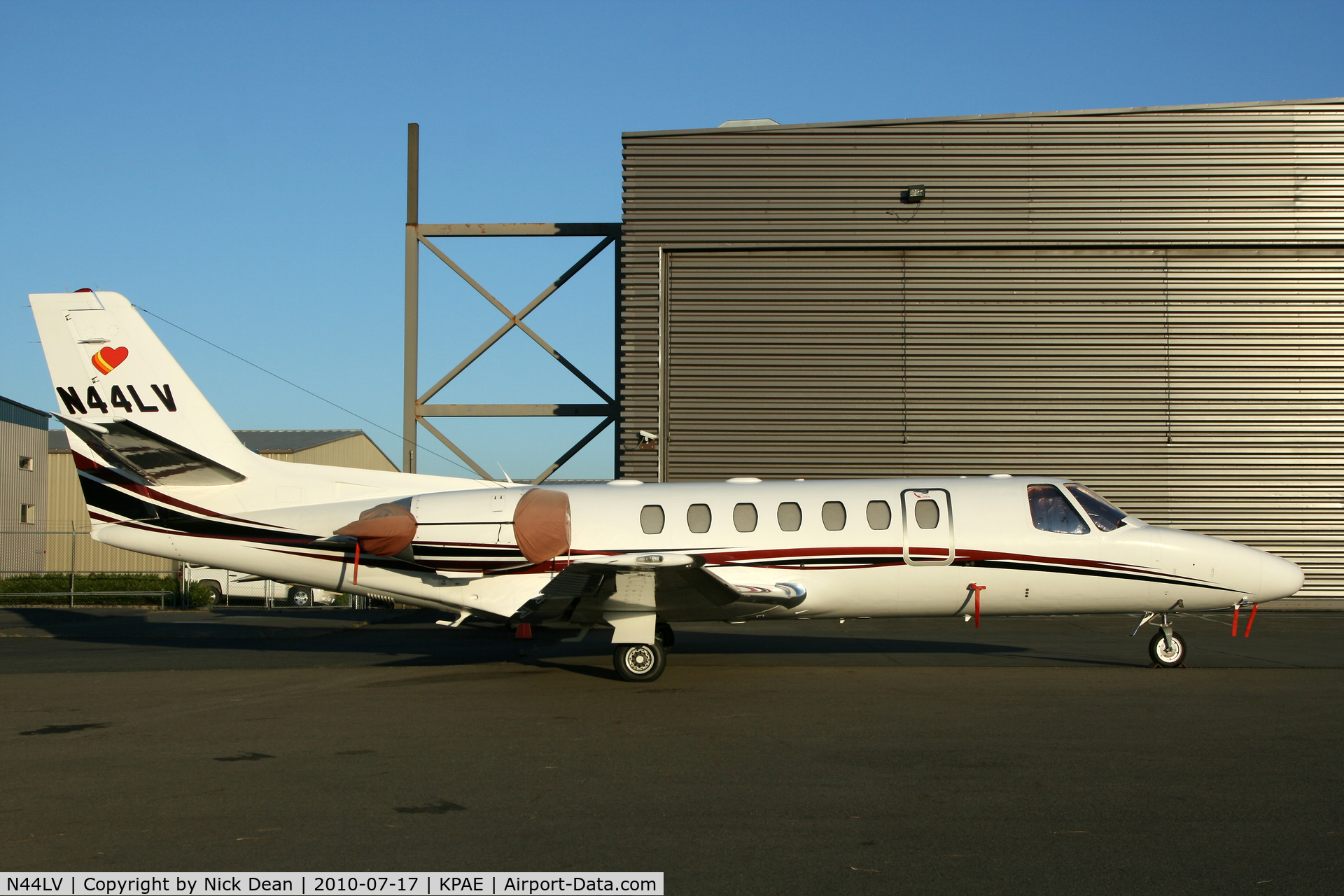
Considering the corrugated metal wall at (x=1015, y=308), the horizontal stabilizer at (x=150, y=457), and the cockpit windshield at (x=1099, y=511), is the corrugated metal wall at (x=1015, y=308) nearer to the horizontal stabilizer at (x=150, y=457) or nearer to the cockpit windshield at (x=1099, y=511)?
the cockpit windshield at (x=1099, y=511)

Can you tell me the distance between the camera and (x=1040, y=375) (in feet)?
70.2

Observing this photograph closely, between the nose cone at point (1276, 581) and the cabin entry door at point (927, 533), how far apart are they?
4.00 meters

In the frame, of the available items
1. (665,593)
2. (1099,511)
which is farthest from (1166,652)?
(665,593)

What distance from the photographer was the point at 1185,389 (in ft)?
69.6

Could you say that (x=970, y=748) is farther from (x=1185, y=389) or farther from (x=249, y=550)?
(x=1185, y=389)

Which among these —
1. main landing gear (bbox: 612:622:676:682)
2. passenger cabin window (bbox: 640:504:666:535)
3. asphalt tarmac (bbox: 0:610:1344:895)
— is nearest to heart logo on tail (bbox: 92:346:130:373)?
asphalt tarmac (bbox: 0:610:1344:895)

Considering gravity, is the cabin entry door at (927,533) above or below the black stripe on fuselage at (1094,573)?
above

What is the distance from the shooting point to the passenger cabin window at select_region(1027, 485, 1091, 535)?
12.6 meters

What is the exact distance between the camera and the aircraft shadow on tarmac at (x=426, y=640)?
14.6 metres

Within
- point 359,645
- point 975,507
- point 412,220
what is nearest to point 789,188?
point 412,220

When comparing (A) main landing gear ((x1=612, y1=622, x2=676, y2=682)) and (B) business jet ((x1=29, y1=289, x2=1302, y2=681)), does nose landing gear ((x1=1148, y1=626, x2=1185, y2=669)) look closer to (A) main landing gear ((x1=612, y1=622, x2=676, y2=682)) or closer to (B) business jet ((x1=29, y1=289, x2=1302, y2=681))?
(B) business jet ((x1=29, y1=289, x2=1302, y2=681))

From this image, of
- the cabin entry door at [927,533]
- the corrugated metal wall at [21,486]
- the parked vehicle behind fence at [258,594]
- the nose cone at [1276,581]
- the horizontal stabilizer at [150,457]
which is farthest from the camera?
the corrugated metal wall at [21,486]
